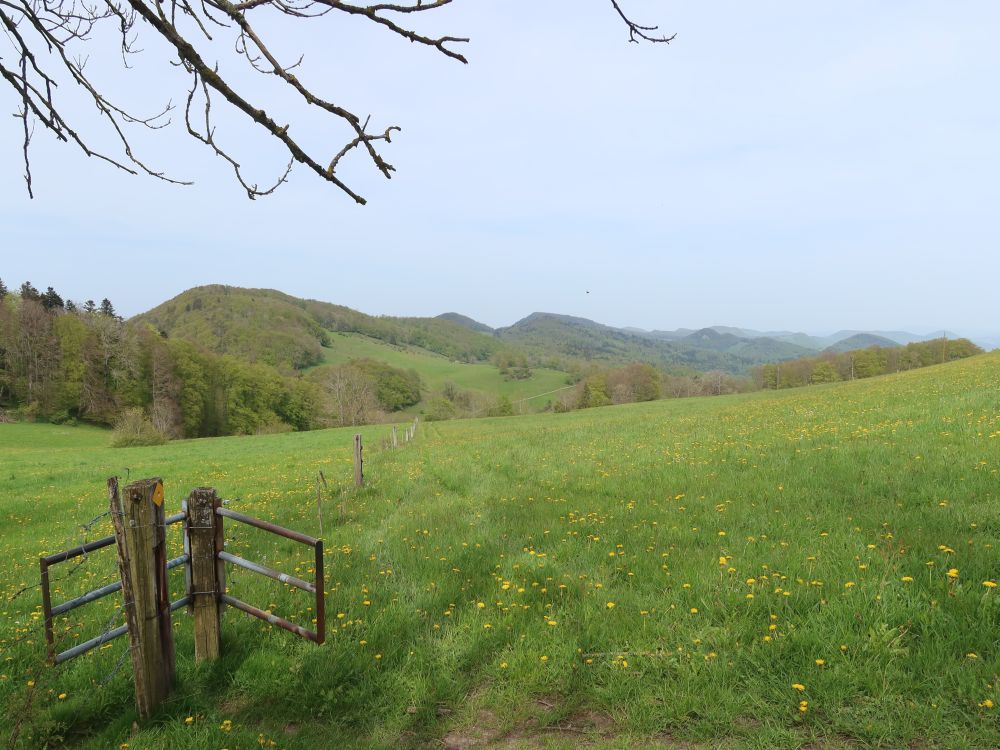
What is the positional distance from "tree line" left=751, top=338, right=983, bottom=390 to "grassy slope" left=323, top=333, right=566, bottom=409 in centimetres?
5587

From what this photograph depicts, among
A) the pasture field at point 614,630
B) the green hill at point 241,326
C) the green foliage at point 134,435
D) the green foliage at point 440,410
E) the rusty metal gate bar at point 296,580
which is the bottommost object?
the green foliage at point 440,410

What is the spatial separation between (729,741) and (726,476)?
264 inches

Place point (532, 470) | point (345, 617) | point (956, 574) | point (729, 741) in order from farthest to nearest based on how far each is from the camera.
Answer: point (532, 470), point (345, 617), point (956, 574), point (729, 741)

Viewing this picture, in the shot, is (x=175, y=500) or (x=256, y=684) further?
(x=175, y=500)

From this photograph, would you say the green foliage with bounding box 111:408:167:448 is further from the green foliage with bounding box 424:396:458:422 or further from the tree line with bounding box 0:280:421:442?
the green foliage with bounding box 424:396:458:422

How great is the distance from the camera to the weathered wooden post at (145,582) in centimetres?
356

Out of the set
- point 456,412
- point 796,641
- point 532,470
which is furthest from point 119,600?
point 456,412

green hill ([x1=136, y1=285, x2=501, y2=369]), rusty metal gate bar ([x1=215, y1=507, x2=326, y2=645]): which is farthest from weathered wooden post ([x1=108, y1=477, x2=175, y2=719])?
green hill ([x1=136, y1=285, x2=501, y2=369])

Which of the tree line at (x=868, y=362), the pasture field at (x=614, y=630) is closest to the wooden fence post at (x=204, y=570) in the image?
the pasture field at (x=614, y=630)

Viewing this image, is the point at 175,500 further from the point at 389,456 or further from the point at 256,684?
the point at 256,684

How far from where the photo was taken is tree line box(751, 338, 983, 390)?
86562mm

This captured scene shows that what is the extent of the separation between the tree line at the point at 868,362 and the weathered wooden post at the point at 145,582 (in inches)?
3868

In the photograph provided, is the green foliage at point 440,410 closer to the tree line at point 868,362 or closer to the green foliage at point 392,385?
the green foliage at point 392,385

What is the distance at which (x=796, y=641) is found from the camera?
401 cm
